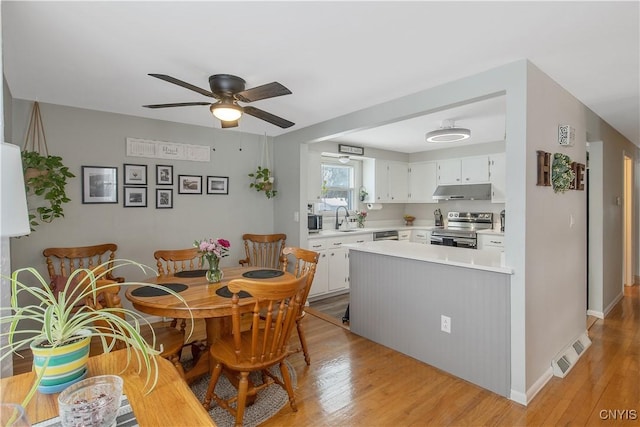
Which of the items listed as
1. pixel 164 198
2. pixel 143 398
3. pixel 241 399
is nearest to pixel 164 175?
pixel 164 198

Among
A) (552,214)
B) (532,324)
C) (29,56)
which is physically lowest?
(532,324)

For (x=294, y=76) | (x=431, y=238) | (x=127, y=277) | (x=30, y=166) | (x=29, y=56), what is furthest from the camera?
(x=431, y=238)

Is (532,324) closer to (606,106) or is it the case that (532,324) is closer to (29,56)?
(606,106)

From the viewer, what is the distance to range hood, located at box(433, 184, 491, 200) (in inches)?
199

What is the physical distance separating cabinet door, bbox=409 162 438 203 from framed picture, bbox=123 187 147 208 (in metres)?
4.45

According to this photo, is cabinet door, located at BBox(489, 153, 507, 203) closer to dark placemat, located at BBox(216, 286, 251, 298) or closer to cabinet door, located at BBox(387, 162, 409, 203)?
cabinet door, located at BBox(387, 162, 409, 203)

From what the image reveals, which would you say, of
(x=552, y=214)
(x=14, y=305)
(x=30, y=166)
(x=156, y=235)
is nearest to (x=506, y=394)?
(x=552, y=214)

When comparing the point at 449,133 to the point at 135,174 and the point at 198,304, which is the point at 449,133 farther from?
the point at 135,174

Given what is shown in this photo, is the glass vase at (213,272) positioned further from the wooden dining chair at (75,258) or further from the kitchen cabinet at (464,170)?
the kitchen cabinet at (464,170)

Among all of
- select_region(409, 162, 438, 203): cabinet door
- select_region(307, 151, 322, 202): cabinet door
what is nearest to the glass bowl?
select_region(307, 151, 322, 202): cabinet door

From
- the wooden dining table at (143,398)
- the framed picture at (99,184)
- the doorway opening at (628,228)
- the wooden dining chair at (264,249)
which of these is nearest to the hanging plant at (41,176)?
the framed picture at (99,184)

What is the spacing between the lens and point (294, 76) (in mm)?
2543

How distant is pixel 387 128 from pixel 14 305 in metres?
3.99

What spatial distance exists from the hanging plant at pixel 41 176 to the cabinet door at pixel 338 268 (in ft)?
10.0
